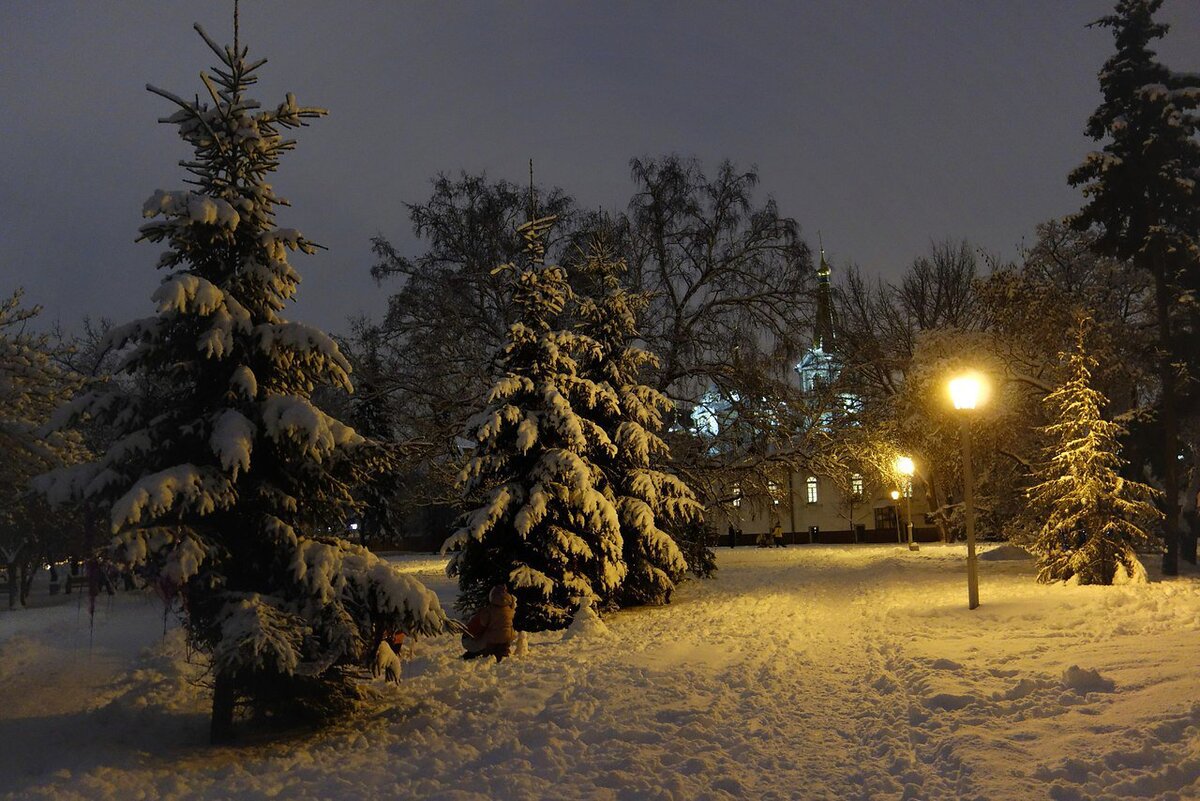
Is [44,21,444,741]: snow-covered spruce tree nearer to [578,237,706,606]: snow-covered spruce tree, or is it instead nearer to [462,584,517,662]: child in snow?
[462,584,517,662]: child in snow

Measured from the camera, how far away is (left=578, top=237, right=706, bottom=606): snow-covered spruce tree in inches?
685

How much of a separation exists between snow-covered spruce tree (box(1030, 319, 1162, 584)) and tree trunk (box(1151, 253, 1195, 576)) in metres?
2.31

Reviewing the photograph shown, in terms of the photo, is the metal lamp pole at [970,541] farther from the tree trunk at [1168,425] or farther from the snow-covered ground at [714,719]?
the tree trunk at [1168,425]

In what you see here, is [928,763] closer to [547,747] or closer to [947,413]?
[547,747]

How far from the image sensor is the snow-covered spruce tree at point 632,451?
17391 millimetres

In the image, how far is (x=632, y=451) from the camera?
1752cm

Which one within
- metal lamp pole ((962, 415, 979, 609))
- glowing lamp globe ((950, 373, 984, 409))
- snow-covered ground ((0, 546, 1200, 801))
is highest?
glowing lamp globe ((950, 373, 984, 409))

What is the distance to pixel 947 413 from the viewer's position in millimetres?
22125

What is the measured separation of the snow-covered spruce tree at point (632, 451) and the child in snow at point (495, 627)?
201 inches

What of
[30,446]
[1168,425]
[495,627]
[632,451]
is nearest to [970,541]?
[632,451]

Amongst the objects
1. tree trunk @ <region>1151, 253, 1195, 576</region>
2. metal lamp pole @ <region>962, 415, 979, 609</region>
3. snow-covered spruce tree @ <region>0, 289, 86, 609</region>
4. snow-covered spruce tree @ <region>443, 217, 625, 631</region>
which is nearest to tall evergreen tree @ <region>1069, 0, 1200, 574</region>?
tree trunk @ <region>1151, 253, 1195, 576</region>

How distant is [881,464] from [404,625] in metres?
16.8

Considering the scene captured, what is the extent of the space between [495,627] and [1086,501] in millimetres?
11700

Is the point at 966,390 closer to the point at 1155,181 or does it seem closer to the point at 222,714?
the point at 1155,181
